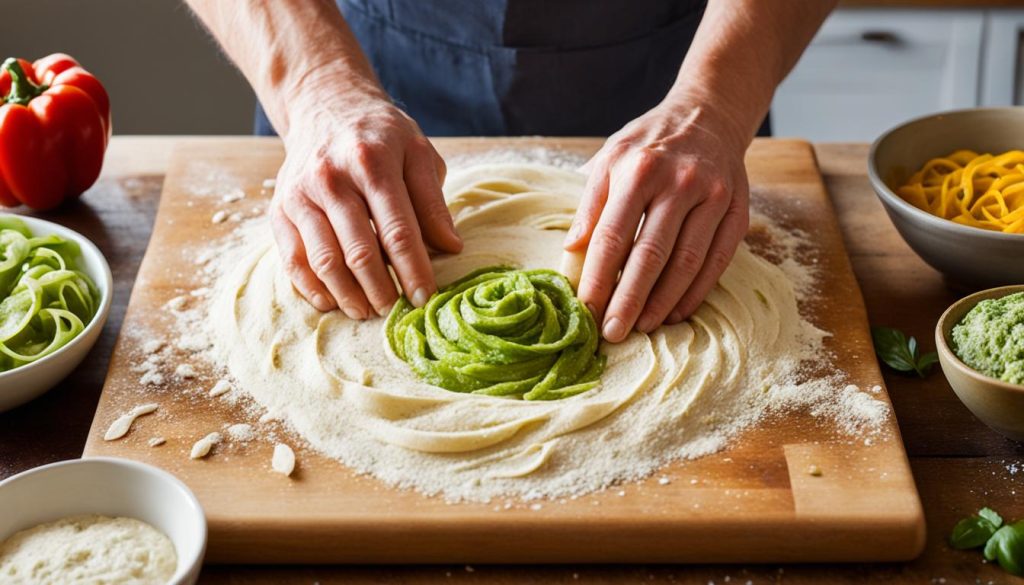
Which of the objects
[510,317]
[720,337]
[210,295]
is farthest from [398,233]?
[720,337]

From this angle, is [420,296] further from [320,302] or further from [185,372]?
[185,372]

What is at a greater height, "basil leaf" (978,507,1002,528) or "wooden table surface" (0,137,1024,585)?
"basil leaf" (978,507,1002,528)

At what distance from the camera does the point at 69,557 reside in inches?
73.1

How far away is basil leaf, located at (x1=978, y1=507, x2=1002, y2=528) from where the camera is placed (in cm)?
204

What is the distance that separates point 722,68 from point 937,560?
134 cm

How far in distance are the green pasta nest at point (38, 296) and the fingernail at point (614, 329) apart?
1.17 meters

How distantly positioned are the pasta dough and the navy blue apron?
0.81m

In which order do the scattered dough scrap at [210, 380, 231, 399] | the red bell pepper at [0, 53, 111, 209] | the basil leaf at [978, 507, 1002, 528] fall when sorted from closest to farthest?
1. the basil leaf at [978, 507, 1002, 528]
2. the scattered dough scrap at [210, 380, 231, 399]
3. the red bell pepper at [0, 53, 111, 209]

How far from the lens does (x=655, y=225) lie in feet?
8.00

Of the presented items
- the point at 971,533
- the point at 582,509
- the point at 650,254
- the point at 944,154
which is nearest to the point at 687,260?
the point at 650,254

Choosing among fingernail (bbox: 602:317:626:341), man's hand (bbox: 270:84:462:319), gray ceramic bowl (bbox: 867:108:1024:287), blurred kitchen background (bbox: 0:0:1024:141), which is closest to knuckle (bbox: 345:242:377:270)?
man's hand (bbox: 270:84:462:319)

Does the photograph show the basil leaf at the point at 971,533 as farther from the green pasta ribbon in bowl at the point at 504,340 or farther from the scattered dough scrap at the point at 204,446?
the scattered dough scrap at the point at 204,446

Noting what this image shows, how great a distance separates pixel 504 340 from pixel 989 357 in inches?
38.2

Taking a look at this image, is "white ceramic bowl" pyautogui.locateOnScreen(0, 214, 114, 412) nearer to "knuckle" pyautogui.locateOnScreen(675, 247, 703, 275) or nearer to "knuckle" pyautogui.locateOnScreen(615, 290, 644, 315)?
"knuckle" pyautogui.locateOnScreen(615, 290, 644, 315)
